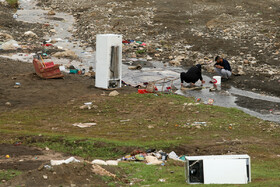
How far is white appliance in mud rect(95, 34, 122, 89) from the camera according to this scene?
14.8 meters

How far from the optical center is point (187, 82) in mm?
15945

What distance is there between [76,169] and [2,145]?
321cm

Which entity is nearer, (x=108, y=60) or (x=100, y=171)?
(x=100, y=171)

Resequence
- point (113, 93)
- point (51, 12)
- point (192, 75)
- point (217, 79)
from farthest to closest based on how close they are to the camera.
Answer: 1. point (51, 12)
2. point (217, 79)
3. point (192, 75)
4. point (113, 93)

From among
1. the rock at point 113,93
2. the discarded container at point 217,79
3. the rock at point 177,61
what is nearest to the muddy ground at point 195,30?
the rock at point 177,61

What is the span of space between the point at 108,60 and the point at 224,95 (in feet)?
12.0

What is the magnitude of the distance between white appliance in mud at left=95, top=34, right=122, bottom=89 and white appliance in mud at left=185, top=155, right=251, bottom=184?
321 inches

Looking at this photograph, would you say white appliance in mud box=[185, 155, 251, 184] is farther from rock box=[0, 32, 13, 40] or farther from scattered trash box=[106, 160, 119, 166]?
rock box=[0, 32, 13, 40]

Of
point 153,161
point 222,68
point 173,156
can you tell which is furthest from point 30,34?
point 153,161

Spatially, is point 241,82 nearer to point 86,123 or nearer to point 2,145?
point 86,123

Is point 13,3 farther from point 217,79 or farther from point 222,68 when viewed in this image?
point 217,79

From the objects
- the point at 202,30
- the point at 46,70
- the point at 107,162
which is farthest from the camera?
the point at 202,30

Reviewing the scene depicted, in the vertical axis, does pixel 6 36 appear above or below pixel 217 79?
above

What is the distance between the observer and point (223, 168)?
23.0 ft
